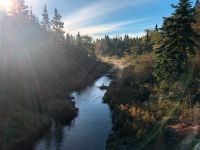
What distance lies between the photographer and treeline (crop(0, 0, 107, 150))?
34.8 metres

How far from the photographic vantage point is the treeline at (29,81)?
34.8 meters

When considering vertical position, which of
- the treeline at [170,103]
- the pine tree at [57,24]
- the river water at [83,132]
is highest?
the pine tree at [57,24]

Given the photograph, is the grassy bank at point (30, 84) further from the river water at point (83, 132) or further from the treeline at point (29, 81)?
the river water at point (83, 132)

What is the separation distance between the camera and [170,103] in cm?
3872

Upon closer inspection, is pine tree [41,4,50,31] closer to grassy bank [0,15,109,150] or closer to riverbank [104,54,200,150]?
grassy bank [0,15,109,150]

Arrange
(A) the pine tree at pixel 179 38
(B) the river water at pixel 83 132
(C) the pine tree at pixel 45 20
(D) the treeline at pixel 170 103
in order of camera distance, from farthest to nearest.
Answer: (C) the pine tree at pixel 45 20 → (A) the pine tree at pixel 179 38 → (B) the river water at pixel 83 132 → (D) the treeline at pixel 170 103

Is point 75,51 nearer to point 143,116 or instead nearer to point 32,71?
point 32,71

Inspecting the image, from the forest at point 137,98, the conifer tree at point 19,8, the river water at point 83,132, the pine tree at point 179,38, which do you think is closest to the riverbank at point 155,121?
the forest at point 137,98

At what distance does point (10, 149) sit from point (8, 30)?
51.6 metres

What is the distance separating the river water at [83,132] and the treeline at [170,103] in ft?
4.90

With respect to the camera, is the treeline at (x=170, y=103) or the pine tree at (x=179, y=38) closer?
the treeline at (x=170, y=103)

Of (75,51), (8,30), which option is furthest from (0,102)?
(75,51)

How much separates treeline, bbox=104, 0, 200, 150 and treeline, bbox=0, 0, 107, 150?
920 cm

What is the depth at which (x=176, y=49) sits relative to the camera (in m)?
38.0
